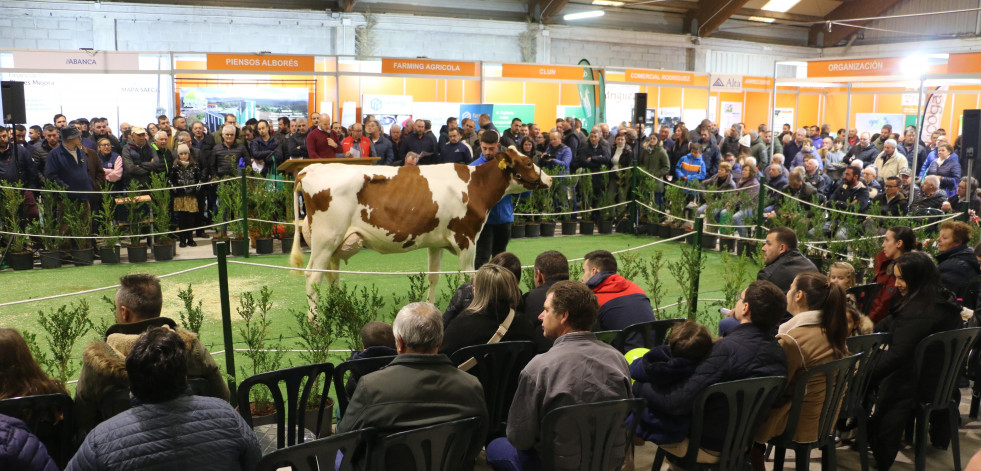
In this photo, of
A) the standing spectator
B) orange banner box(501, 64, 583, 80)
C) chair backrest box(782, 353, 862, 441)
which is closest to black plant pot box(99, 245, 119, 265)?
the standing spectator

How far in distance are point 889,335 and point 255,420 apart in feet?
11.7

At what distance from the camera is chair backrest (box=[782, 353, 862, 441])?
376 cm

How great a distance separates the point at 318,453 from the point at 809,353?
2.45m

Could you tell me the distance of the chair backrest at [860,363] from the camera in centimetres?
420

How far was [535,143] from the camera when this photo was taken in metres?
14.4

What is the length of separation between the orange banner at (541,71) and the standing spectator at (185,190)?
28.3ft

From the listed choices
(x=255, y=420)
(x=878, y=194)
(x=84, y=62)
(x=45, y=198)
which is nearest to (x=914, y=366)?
(x=255, y=420)

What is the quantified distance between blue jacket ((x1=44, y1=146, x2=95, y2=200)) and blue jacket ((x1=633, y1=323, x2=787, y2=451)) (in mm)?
8941

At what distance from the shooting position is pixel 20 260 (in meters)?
9.64

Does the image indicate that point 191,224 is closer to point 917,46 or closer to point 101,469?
point 101,469

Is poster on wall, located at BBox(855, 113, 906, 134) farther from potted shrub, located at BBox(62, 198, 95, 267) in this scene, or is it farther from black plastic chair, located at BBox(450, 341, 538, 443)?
black plastic chair, located at BBox(450, 341, 538, 443)

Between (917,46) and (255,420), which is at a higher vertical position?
(917,46)

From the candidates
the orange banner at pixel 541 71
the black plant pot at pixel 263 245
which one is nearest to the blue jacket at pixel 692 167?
the orange banner at pixel 541 71

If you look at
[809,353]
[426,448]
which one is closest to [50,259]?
[426,448]
